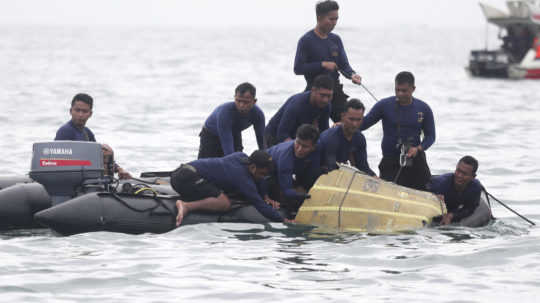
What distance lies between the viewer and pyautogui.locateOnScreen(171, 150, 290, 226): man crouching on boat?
33.9ft

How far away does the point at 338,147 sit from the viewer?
10.6 m

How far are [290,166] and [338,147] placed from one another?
70 centimetres

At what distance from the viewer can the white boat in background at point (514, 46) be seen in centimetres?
3959

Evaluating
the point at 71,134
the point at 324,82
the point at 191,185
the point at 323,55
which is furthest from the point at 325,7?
the point at 71,134

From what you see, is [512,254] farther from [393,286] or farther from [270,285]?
[270,285]

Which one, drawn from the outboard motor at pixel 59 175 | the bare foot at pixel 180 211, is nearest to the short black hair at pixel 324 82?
the bare foot at pixel 180 211

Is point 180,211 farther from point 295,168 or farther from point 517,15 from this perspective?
point 517,15

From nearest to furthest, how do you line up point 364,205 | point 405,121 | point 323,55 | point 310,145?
point 310,145, point 364,205, point 405,121, point 323,55

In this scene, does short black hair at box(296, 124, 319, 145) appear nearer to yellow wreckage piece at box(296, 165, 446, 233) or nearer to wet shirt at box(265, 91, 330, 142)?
yellow wreckage piece at box(296, 165, 446, 233)

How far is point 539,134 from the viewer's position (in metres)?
25.5

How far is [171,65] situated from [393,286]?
60233 mm

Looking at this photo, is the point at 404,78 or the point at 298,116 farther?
the point at 298,116

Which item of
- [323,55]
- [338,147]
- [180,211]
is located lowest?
[180,211]

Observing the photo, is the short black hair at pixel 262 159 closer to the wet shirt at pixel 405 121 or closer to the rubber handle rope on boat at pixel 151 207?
the rubber handle rope on boat at pixel 151 207
